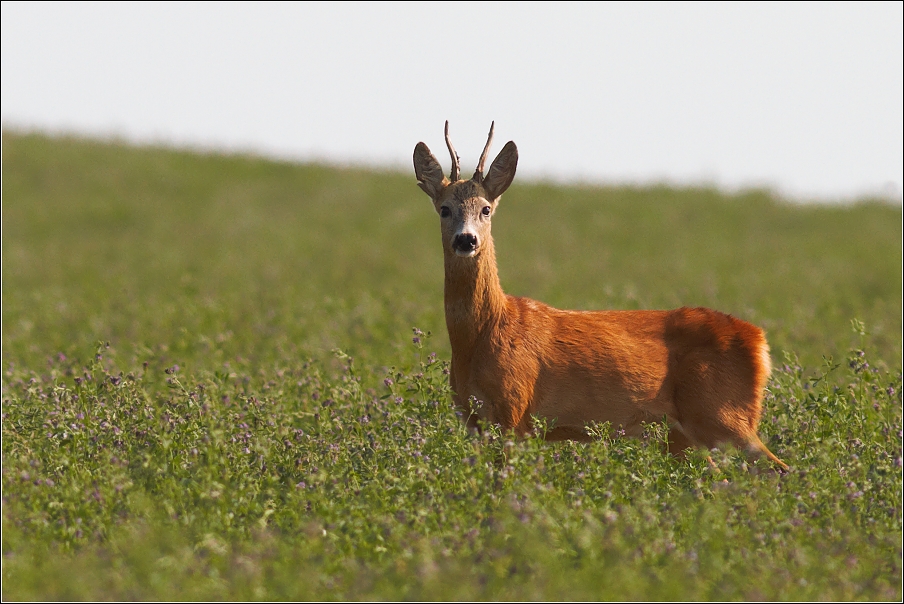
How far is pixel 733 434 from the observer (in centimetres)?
687

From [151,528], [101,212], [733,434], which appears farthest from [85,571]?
[101,212]

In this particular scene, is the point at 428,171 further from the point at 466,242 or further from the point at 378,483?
the point at 378,483

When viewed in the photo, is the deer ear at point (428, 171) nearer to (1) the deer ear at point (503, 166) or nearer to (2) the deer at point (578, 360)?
(2) the deer at point (578, 360)

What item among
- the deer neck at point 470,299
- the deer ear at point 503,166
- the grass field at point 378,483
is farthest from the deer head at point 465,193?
the grass field at point 378,483

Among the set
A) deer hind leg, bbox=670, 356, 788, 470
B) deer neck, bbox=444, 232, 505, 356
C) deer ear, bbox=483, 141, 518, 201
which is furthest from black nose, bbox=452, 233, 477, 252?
deer hind leg, bbox=670, 356, 788, 470

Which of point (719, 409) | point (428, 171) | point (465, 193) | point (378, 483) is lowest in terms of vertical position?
point (378, 483)

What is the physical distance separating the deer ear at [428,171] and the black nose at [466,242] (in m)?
0.78

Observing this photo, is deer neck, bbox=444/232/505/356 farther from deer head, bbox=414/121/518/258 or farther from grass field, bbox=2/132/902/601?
grass field, bbox=2/132/902/601

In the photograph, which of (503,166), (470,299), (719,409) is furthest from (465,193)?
(719,409)

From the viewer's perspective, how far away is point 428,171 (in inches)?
291

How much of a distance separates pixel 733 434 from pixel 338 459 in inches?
102

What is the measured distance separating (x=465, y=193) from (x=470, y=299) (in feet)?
2.39

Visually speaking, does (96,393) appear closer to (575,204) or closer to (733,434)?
(733,434)

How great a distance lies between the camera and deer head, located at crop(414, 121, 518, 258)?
6815 mm
